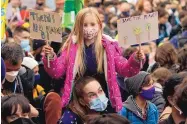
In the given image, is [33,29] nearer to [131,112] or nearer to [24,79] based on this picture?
[24,79]

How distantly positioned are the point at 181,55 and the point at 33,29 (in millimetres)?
2263

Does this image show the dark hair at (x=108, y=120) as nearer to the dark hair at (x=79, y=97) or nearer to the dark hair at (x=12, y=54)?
the dark hair at (x=79, y=97)

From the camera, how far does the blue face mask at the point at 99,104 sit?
21.5 feet

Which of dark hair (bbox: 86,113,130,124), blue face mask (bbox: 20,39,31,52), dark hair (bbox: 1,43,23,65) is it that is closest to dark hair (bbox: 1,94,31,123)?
dark hair (bbox: 86,113,130,124)

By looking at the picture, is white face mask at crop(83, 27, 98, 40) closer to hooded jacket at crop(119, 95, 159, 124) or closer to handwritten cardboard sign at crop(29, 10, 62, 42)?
handwritten cardboard sign at crop(29, 10, 62, 42)

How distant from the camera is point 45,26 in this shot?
23.3 feet

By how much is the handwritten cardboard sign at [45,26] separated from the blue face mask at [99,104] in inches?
32.3

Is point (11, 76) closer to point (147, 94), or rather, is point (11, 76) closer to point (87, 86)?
point (87, 86)

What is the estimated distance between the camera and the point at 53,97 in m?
7.62

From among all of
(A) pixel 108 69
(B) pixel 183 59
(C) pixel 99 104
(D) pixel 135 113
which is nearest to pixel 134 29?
(A) pixel 108 69

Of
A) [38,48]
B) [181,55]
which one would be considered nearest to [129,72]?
[181,55]

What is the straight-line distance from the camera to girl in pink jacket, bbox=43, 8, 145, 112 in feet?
22.8

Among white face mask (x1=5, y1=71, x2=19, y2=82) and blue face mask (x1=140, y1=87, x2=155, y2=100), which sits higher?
white face mask (x1=5, y1=71, x2=19, y2=82)

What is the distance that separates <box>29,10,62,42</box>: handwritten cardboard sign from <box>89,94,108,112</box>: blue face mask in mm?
820
